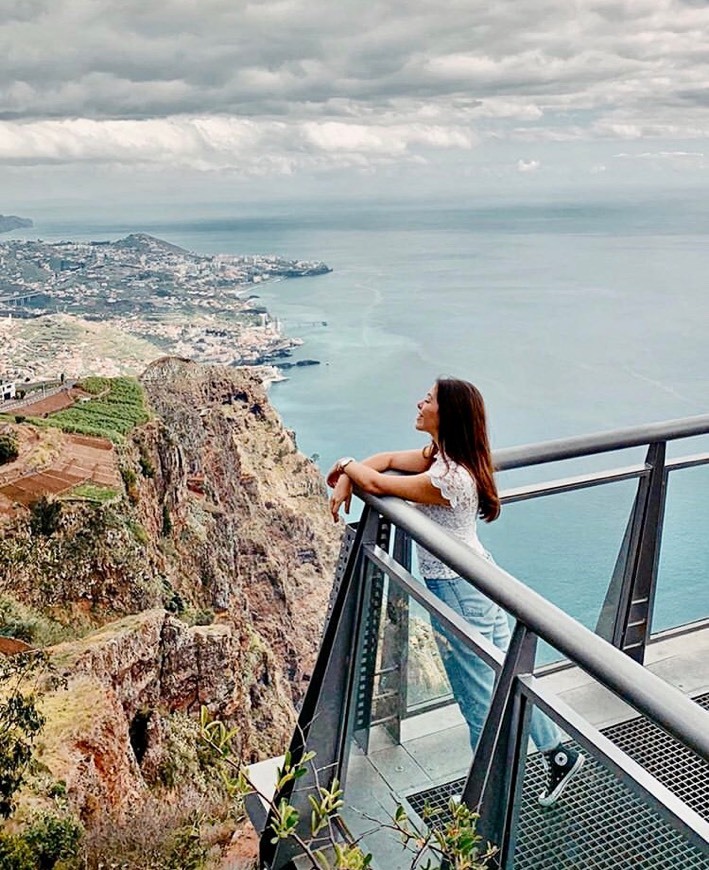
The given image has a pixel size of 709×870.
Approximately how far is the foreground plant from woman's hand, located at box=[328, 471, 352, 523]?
1.10ft

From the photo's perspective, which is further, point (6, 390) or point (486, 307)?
point (486, 307)

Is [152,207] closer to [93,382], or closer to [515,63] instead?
[515,63]

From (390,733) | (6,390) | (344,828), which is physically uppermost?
(390,733)

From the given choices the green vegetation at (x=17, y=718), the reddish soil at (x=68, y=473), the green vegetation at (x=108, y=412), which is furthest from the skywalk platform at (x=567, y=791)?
the green vegetation at (x=108, y=412)

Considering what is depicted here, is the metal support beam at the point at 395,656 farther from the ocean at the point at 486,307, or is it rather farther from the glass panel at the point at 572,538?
the ocean at the point at 486,307

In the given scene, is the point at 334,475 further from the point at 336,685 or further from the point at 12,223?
the point at 12,223

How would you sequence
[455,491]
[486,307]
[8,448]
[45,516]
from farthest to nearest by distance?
[486,307], [8,448], [45,516], [455,491]

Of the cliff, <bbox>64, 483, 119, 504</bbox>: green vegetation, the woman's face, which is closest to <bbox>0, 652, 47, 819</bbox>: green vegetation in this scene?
<bbox>64, 483, 119, 504</bbox>: green vegetation

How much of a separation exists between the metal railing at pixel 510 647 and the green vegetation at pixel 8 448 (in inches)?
518

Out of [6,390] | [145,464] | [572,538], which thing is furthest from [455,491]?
[145,464]

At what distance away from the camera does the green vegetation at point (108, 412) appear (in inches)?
Result: 677

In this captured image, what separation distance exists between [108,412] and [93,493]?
385 centimetres

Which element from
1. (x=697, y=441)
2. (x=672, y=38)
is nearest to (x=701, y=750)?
(x=697, y=441)

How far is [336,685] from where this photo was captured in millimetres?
1305
